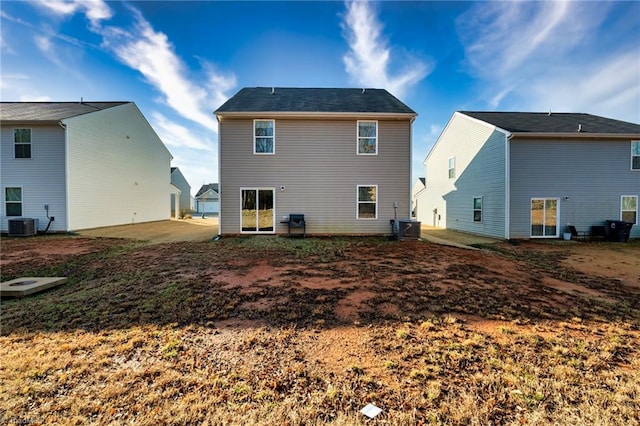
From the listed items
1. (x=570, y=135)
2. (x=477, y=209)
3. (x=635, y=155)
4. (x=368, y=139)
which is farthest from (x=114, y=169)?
(x=635, y=155)

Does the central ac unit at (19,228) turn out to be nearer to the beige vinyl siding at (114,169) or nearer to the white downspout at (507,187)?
the beige vinyl siding at (114,169)

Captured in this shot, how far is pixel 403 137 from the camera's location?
1195 cm

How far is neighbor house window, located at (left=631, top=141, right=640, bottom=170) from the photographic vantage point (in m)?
12.9

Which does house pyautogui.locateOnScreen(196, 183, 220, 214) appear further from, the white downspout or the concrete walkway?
the white downspout

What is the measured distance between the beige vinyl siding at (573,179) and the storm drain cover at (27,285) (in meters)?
16.2

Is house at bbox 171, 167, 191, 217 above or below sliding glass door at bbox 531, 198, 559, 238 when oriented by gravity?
above

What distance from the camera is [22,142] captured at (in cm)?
1301

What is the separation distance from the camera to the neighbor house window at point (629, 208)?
12.8 m

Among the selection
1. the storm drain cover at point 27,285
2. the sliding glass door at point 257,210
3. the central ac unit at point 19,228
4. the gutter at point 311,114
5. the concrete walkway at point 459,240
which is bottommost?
the concrete walkway at point 459,240

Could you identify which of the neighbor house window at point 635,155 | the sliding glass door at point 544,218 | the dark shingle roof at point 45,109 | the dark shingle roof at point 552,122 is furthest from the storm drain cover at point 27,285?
the neighbor house window at point 635,155

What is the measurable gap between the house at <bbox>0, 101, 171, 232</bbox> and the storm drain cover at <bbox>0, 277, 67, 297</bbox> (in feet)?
33.1

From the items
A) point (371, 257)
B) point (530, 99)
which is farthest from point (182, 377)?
point (530, 99)

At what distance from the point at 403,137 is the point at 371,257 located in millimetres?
6476

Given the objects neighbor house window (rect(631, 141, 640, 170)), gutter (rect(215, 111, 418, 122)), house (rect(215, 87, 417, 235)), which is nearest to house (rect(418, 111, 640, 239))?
neighbor house window (rect(631, 141, 640, 170))
